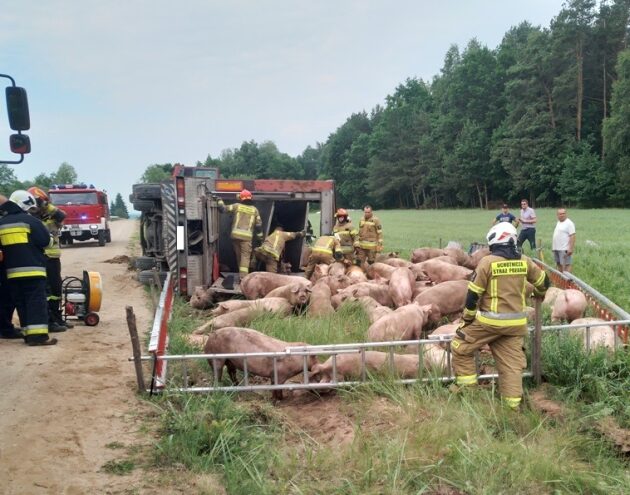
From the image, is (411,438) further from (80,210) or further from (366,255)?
(80,210)

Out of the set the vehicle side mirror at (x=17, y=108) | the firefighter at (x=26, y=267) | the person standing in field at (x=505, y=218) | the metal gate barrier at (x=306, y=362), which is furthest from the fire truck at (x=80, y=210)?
the metal gate barrier at (x=306, y=362)

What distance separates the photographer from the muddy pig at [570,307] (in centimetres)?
722

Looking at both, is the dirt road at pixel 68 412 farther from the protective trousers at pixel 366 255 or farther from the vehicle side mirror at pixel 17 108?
the protective trousers at pixel 366 255

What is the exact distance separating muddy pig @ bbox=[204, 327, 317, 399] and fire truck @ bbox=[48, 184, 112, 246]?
1833 centimetres

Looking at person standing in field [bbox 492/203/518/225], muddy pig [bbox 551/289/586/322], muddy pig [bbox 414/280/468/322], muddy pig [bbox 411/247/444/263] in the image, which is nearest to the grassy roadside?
muddy pig [bbox 551/289/586/322]

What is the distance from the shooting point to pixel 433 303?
7.59 meters

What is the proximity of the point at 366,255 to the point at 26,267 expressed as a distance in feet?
22.1

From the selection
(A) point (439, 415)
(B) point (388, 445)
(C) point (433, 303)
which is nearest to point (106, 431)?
(B) point (388, 445)

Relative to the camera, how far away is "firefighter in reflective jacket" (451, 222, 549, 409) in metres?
4.99

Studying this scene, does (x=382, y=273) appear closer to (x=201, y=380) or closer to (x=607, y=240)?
(x=201, y=380)

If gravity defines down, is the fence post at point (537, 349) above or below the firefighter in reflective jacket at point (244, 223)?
below

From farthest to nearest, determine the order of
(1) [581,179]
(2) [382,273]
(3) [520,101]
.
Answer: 1. (3) [520,101]
2. (1) [581,179]
3. (2) [382,273]

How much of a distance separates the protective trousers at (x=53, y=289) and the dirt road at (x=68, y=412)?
0.34m

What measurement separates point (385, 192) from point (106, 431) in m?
76.1
